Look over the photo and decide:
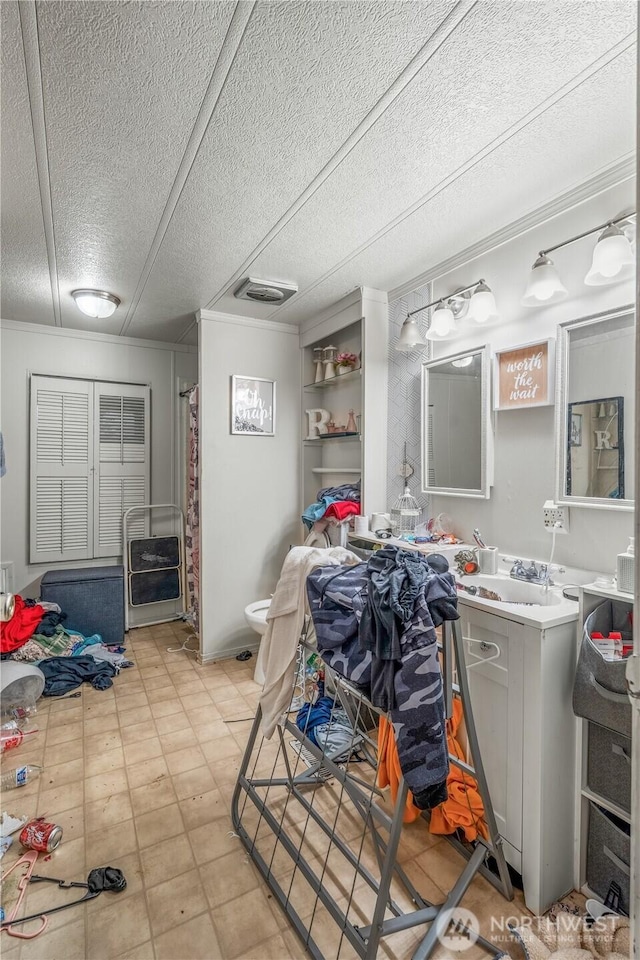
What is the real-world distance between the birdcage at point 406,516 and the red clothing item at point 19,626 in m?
2.55

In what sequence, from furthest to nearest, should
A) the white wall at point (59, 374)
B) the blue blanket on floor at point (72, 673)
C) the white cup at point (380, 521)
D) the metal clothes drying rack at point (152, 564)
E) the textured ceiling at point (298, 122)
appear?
1. the metal clothes drying rack at point (152, 564)
2. the white wall at point (59, 374)
3. the blue blanket on floor at point (72, 673)
4. the white cup at point (380, 521)
5. the textured ceiling at point (298, 122)

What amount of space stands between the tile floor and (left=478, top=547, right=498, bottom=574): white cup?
1069mm

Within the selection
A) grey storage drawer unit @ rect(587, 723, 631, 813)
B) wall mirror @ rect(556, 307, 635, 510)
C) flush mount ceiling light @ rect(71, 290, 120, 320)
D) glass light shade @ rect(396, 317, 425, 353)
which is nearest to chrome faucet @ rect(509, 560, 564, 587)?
wall mirror @ rect(556, 307, 635, 510)

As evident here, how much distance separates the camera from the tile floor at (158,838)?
4.38ft

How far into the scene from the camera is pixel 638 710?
0.65 metres

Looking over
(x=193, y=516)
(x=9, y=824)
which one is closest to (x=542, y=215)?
(x=193, y=516)

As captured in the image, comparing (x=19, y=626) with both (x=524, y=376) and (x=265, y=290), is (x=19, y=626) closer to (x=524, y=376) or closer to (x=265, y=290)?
(x=265, y=290)

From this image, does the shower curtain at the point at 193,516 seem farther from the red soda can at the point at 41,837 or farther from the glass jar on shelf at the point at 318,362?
the red soda can at the point at 41,837

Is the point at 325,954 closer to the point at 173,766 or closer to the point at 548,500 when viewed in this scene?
the point at 173,766

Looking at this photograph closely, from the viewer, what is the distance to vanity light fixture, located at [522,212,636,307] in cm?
156

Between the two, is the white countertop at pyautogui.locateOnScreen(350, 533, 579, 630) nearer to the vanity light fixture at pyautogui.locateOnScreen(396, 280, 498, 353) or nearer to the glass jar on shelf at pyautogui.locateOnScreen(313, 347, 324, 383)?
the vanity light fixture at pyautogui.locateOnScreen(396, 280, 498, 353)

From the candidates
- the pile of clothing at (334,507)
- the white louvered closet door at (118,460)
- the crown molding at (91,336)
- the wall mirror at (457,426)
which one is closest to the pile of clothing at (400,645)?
the wall mirror at (457,426)

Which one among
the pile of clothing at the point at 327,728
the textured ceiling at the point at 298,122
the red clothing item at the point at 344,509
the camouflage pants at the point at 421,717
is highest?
the textured ceiling at the point at 298,122

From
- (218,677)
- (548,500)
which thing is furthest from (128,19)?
(218,677)
